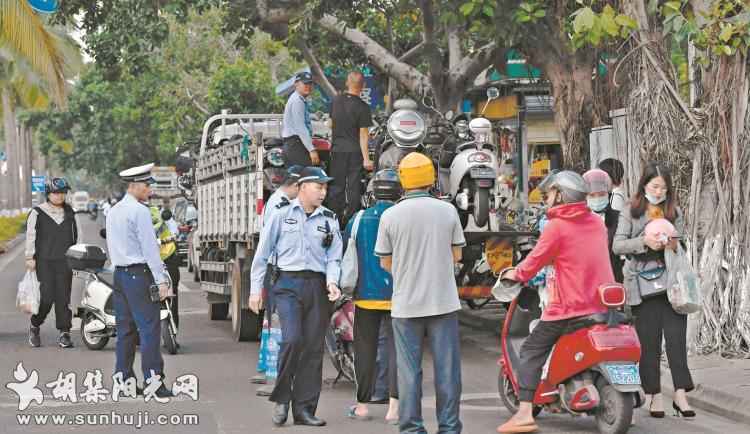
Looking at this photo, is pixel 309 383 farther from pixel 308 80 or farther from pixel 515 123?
pixel 515 123

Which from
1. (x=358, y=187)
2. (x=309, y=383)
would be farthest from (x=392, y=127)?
(x=309, y=383)

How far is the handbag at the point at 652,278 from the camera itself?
942 centimetres

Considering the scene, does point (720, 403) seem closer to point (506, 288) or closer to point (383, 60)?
point (506, 288)

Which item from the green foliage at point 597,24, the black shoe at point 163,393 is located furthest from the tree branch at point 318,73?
the black shoe at point 163,393

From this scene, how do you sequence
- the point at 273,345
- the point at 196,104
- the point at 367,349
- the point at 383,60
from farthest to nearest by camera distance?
the point at 196,104 < the point at 383,60 < the point at 273,345 < the point at 367,349

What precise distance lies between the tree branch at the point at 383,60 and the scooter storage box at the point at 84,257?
370 inches

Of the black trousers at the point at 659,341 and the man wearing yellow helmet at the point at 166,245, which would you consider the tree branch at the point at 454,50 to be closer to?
the man wearing yellow helmet at the point at 166,245

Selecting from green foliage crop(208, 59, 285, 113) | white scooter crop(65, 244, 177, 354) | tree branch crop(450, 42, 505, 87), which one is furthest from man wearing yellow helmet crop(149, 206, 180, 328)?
green foliage crop(208, 59, 285, 113)

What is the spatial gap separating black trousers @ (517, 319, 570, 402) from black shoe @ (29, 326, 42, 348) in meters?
7.30

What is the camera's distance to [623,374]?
8.41 m

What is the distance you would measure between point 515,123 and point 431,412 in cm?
1730

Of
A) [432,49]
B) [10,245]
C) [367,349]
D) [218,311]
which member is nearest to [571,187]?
[367,349]

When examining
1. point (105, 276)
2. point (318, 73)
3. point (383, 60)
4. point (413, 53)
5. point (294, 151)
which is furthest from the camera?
point (318, 73)

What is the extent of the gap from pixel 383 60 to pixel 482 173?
1013 centimetres
